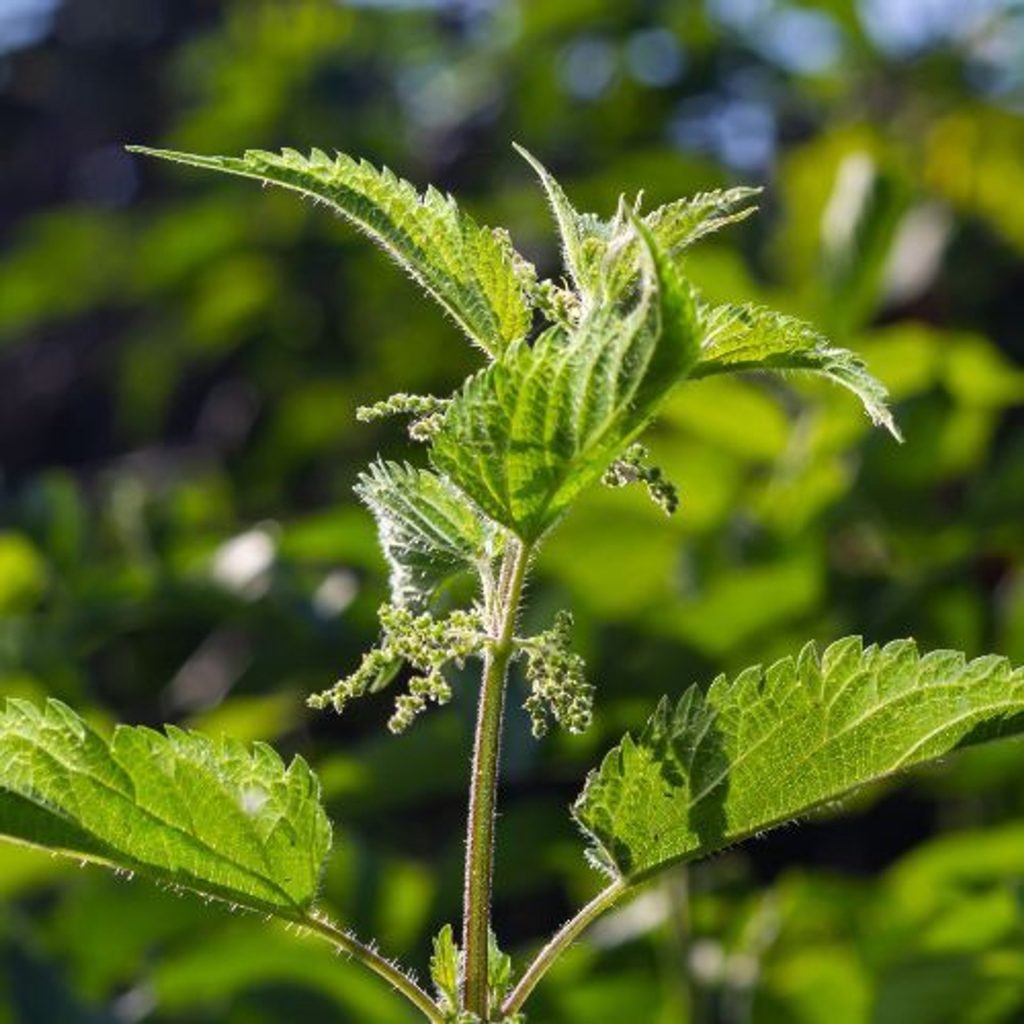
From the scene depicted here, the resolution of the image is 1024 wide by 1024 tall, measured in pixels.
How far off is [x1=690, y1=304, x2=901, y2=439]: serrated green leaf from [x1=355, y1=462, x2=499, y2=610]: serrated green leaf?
10 centimetres

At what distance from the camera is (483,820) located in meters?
0.66

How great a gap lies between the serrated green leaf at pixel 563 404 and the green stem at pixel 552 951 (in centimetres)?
14

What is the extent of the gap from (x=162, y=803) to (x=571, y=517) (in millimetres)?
1178

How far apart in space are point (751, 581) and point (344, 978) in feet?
1.61

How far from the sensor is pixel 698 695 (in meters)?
0.74

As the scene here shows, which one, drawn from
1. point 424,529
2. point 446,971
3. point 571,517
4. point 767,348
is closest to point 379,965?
point 446,971

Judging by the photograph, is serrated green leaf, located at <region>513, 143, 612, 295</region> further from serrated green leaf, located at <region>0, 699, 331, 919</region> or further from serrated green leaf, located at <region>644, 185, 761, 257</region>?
serrated green leaf, located at <region>0, 699, 331, 919</region>

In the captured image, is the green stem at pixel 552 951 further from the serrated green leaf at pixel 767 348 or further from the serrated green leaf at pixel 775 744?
the serrated green leaf at pixel 767 348

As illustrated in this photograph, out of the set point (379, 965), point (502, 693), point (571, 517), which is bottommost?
point (571, 517)

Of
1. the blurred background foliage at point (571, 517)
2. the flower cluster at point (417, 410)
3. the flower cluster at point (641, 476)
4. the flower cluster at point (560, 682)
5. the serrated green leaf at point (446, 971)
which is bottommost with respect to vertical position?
the blurred background foliage at point (571, 517)

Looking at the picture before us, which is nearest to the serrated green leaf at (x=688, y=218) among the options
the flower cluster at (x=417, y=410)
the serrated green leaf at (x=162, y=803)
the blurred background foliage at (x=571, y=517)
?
the flower cluster at (x=417, y=410)

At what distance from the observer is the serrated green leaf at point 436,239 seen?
2.26ft

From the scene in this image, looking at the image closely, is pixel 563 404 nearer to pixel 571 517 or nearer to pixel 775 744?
pixel 775 744

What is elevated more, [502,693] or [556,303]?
[556,303]
